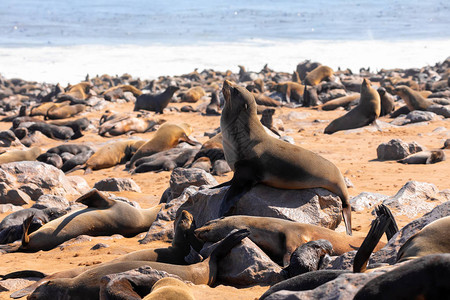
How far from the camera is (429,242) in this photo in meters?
3.41

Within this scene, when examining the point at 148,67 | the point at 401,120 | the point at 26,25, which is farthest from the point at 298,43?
the point at 401,120

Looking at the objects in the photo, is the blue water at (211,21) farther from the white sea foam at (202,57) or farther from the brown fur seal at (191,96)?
the brown fur seal at (191,96)

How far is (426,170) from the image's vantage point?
852 centimetres

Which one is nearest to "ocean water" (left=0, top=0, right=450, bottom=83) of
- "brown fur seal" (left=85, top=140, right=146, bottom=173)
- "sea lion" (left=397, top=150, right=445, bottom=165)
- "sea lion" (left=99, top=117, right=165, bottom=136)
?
"sea lion" (left=99, top=117, right=165, bottom=136)

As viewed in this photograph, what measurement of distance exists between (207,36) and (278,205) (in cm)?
4918

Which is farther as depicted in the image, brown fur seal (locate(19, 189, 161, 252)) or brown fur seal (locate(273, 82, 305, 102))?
brown fur seal (locate(273, 82, 305, 102))

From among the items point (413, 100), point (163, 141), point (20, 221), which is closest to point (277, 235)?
point (20, 221)

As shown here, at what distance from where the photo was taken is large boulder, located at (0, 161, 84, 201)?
7.81 metres

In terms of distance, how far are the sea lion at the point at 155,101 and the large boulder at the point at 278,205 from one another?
11.8 metres

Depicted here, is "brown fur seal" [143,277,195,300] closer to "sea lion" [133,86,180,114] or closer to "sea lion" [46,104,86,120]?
"sea lion" [46,104,86,120]

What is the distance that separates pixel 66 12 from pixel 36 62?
135ft

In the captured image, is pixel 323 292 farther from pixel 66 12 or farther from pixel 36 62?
pixel 66 12

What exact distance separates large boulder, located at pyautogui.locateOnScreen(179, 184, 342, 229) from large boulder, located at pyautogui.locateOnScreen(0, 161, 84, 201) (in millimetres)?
3051

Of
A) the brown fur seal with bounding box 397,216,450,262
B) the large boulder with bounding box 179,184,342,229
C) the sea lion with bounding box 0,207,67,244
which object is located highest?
the brown fur seal with bounding box 397,216,450,262
